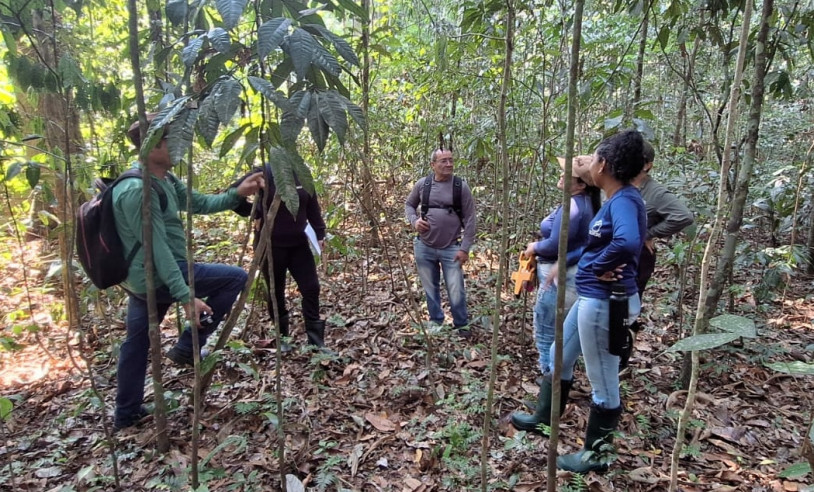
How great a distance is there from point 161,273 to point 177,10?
1281 mm

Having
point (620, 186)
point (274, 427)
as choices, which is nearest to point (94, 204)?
point (274, 427)

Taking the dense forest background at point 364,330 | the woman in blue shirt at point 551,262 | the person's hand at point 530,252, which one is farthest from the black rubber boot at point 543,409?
the person's hand at point 530,252

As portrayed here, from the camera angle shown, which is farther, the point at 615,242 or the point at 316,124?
the point at 615,242

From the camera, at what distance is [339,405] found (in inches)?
120

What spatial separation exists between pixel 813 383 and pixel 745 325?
3198 mm

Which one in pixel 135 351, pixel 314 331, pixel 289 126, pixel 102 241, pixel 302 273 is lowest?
pixel 314 331

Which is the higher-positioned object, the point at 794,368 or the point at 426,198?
the point at 426,198

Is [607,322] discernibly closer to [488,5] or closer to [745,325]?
[745,325]

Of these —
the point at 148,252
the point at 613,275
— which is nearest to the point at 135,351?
the point at 148,252

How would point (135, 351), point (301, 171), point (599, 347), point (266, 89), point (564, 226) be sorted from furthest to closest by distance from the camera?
1. point (135, 351)
2. point (599, 347)
3. point (301, 171)
4. point (266, 89)
5. point (564, 226)

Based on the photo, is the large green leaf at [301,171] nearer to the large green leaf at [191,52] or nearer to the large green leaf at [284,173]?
the large green leaf at [284,173]

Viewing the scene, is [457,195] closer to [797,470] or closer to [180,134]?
[180,134]

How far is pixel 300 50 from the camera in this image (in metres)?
1.57

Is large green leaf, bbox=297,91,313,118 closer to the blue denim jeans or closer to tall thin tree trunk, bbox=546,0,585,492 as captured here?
tall thin tree trunk, bbox=546,0,585,492
